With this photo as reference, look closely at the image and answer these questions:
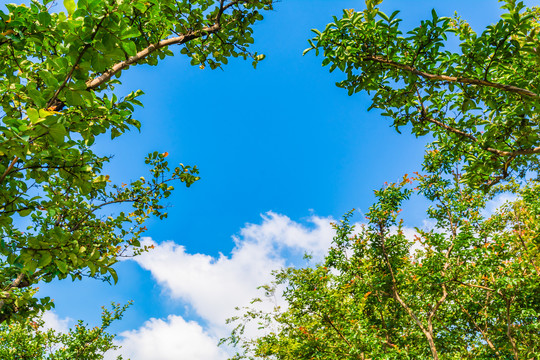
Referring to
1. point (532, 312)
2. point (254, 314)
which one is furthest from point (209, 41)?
point (254, 314)

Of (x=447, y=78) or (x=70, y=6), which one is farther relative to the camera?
(x=447, y=78)

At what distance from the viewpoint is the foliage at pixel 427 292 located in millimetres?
8898

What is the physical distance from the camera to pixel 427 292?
10.2 metres

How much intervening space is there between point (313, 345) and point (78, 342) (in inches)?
412

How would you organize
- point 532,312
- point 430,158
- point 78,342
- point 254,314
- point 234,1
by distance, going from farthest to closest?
point 254,314 → point 78,342 → point 430,158 → point 532,312 → point 234,1

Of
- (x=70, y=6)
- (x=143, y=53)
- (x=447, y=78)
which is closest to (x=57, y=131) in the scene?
(x=70, y=6)

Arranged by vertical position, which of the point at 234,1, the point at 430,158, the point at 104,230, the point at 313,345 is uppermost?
the point at 430,158

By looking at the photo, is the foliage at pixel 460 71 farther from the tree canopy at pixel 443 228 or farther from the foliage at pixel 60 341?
the foliage at pixel 60 341

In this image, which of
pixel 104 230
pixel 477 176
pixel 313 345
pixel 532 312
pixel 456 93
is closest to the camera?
pixel 456 93

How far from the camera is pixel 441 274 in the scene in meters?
8.41

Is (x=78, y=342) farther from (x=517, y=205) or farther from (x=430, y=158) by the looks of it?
(x=517, y=205)

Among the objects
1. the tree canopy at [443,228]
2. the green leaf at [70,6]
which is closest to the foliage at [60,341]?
the tree canopy at [443,228]

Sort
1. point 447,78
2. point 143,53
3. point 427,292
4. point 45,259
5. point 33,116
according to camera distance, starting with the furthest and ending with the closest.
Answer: point 427,292
point 447,78
point 143,53
point 45,259
point 33,116

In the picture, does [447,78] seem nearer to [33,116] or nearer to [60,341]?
[33,116]
